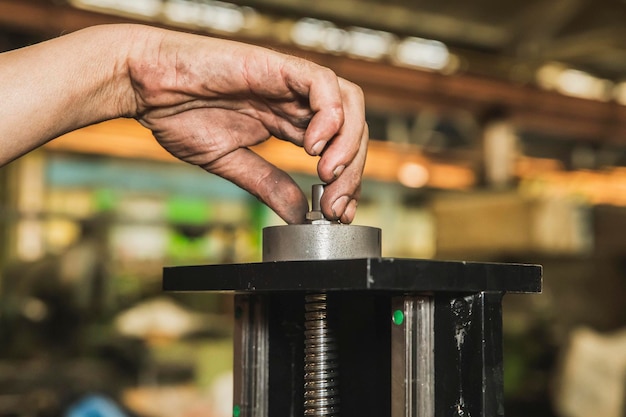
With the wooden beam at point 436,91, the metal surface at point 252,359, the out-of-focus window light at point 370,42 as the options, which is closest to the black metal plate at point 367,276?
the metal surface at point 252,359

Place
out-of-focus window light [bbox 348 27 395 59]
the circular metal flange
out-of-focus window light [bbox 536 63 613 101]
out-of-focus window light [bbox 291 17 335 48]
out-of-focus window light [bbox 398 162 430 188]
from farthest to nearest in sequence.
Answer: out-of-focus window light [bbox 398 162 430 188] → out-of-focus window light [bbox 536 63 613 101] → out-of-focus window light [bbox 348 27 395 59] → out-of-focus window light [bbox 291 17 335 48] → the circular metal flange

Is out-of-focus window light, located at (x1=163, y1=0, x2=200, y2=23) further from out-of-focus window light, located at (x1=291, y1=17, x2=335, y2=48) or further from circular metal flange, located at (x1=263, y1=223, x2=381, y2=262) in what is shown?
circular metal flange, located at (x1=263, y1=223, x2=381, y2=262)

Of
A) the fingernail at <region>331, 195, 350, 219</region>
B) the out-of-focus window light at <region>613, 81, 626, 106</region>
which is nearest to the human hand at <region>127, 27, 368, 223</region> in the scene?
the fingernail at <region>331, 195, 350, 219</region>

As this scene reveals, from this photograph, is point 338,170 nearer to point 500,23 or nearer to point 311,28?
point 311,28

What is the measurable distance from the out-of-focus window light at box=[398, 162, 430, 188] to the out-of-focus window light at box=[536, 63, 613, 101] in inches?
29.6

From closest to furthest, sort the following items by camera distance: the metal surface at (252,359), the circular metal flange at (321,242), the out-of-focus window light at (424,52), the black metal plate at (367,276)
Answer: the black metal plate at (367,276) < the circular metal flange at (321,242) < the metal surface at (252,359) < the out-of-focus window light at (424,52)

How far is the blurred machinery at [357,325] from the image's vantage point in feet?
2.20

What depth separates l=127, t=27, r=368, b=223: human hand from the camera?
2.57 ft

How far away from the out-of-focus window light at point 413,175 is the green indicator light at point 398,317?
3260mm

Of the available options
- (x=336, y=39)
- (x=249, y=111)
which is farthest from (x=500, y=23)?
(x=249, y=111)

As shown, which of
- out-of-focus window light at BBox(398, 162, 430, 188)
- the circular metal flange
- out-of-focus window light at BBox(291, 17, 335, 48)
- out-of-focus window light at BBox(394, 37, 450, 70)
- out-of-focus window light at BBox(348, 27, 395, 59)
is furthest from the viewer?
out-of-focus window light at BBox(398, 162, 430, 188)

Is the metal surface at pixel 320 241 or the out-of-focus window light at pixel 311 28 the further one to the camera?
the out-of-focus window light at pixel 311 28

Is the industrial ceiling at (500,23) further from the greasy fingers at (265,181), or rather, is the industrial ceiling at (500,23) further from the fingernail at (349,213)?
the fingernail at (349,213)

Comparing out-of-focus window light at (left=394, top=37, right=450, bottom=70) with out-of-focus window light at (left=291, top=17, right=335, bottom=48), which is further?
out-of-focus window light at (left=394, top=37, right=450, bottom=70)
